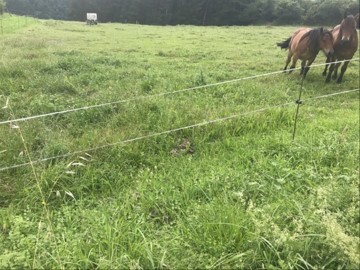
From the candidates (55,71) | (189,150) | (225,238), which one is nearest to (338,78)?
(189,150)

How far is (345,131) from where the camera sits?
5.04 meters

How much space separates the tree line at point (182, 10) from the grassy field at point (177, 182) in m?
42.9

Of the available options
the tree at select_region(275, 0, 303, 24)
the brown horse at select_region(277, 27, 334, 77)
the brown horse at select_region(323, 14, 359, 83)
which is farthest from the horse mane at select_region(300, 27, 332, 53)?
the tree at select_region(275, 0, 303, 24)

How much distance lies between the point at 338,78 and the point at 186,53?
21.3 ft

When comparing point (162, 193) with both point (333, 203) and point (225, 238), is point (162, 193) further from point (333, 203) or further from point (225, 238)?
point (333, 203)

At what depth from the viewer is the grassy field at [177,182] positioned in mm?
2416

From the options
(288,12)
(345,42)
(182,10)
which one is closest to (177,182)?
(345,42)

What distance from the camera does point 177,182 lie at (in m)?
3.70

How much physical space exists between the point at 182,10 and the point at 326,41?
156 ft

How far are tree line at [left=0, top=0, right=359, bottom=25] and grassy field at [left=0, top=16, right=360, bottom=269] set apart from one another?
4291 cm

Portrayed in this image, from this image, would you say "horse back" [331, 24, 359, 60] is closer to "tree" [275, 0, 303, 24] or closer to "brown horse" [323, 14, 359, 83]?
"brown horse" [323, 14, 359, 83]

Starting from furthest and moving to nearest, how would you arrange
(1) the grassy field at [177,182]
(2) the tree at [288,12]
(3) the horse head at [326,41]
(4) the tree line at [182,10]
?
(4) the tree line at [182,10] → (2) the tree at [288,12] → (3) the horse head at [326,41] → (1) the grassy field at [177,182]

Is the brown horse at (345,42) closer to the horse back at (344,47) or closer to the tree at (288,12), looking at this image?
the horse back at (344,47)

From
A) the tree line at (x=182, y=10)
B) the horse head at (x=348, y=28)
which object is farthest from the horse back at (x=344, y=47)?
the tree line at (x=182, y=10)
